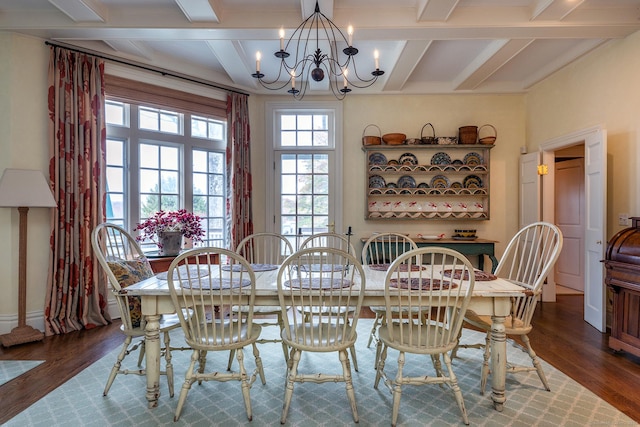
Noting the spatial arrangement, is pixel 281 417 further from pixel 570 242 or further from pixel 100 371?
pixel 570 242

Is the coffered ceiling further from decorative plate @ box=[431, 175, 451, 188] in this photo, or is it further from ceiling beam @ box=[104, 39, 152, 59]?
decorative plate @ box=[431, 175, 451, 188]

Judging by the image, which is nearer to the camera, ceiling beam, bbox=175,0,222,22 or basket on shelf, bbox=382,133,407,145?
ceiling beam, bbox=175,0,222,22

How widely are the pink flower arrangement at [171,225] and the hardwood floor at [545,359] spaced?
102 cm

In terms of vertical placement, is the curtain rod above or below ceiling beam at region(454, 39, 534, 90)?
below

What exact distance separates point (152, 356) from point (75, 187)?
2.22 metres

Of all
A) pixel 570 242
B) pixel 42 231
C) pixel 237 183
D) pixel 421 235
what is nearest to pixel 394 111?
pixel 421 235

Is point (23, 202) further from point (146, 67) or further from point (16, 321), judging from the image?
point (146, 67)

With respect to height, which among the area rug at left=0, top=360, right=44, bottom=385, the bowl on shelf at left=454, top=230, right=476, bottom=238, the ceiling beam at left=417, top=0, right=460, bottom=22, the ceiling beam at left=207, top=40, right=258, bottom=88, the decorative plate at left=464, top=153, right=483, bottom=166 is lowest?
the area rug at left=0, top=360, right=44, bottom=385

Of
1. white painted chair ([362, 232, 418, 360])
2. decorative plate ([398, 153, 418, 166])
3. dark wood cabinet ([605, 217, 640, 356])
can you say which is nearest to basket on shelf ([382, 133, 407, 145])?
decorative plate ([398, 153, 418, 166])

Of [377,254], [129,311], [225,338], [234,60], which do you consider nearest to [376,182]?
[377,254]

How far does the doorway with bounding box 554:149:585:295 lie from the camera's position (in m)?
4.98

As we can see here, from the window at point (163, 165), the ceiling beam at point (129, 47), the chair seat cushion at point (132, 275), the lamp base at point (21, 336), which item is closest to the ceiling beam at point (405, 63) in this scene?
the window at point (163, 165)

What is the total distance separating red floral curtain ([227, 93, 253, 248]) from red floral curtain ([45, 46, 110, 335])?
4.71ft

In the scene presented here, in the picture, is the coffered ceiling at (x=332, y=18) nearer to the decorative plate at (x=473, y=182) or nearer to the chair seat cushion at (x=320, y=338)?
the decorative plate at (x=473, y=182)
